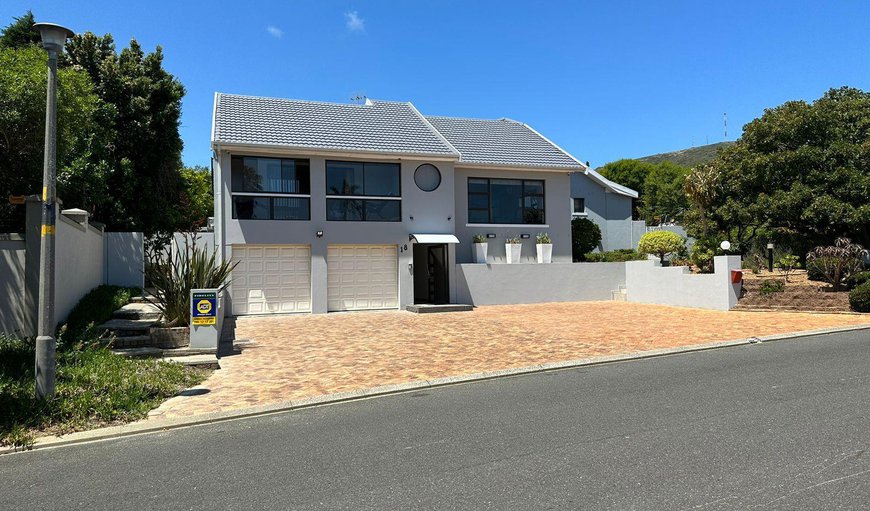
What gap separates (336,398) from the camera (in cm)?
772

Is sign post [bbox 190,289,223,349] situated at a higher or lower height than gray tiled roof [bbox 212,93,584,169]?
lower

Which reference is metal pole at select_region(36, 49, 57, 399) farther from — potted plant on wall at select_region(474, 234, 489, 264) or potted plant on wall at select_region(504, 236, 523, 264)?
potted plant on wall at select_region(504, 236, 523, 264)

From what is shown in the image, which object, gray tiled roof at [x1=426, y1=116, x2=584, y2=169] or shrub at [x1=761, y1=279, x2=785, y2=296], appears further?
gray tiled roof at [x1=426, y1=116, x2=584, y2=169]

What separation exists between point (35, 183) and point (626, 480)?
46.7 ft

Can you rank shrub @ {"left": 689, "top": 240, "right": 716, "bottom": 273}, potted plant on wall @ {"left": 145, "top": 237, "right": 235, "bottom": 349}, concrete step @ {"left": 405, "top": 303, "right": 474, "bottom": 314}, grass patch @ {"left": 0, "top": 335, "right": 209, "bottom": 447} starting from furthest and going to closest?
shrub @ {"left": 689, "top": 240, "right": 716, "bottom": 273} < concrete step @ {"left": 405, "top": 303, "right": 474, "bottom": 314} < potted plant on wall @ {"left": 145, "top": 237, "right": 235, "bottom": 349} < grass patch @ {"left": 0, "top": 335, "right": 209, "bottom": 447}

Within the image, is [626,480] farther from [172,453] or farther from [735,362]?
[735,362]

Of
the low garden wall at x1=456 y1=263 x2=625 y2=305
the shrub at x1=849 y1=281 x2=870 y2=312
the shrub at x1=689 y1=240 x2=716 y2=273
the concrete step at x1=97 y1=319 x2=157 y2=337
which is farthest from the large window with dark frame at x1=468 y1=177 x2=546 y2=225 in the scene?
the concrete step at x1=97 y1=319 x2=157 y2=337

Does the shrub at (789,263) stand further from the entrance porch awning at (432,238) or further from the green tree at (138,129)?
the green tree at (138,129)

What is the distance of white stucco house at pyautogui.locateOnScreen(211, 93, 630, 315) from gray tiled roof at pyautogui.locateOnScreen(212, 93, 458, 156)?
0.06 metres

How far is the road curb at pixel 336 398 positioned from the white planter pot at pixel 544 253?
1101 centimetres

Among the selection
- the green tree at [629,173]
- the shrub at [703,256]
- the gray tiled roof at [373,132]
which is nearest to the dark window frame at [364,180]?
the gray tiled roof at [373,132]

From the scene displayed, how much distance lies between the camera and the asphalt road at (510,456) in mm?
4176

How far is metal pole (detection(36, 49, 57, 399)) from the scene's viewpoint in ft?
22.6

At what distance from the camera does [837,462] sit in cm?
459
